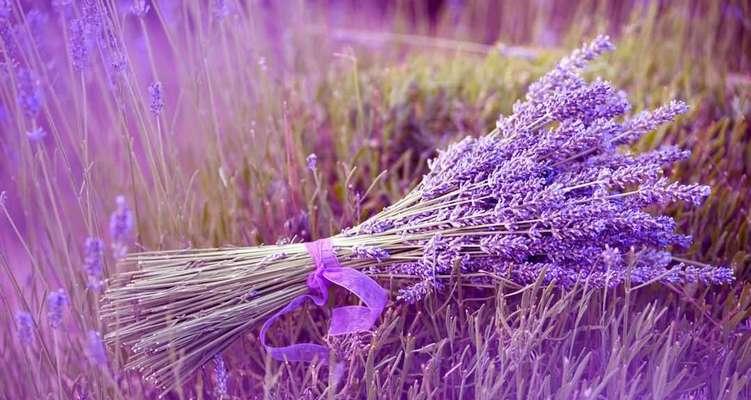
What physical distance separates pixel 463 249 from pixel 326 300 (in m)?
0.27

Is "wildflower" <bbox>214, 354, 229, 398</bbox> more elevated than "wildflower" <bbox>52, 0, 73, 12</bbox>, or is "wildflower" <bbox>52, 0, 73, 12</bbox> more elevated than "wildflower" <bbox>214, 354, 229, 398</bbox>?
"wildflower" <bbox>52, 0, 73, 12</bbox>

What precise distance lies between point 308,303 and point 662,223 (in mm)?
672

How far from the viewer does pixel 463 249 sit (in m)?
1.35

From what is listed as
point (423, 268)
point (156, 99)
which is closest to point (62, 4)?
point (156, 99)

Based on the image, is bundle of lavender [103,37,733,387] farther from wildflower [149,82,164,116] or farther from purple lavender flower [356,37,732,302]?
wildflower [149,82,164,116]

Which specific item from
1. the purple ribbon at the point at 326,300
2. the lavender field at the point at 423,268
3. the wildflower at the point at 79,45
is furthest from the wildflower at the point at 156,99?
the purple ribbon at the point at 326,300

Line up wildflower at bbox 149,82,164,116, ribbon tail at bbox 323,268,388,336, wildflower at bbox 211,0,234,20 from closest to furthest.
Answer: ribbon tail at bbox 323,268,388,336 < wildflower at bbox 149,82,164,116 < wildflower at bbox 211,0,234,20

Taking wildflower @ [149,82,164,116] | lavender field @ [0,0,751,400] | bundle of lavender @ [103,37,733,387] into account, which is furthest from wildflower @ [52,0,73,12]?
bundle of lavender @ [103,37,733,387]

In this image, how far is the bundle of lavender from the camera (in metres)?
1.26

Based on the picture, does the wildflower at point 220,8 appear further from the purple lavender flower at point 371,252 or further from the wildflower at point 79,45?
the purple lavender flower at point 371,252

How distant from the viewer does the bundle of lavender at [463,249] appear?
126 centimetres

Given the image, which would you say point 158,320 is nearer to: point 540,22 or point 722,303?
point 722,303

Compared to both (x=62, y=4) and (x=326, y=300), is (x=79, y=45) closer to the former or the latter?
(x=62, y=4)

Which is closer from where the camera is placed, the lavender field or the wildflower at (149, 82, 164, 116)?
the lavender field
